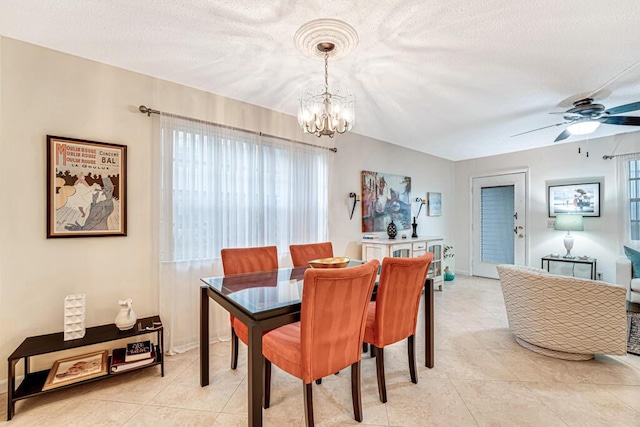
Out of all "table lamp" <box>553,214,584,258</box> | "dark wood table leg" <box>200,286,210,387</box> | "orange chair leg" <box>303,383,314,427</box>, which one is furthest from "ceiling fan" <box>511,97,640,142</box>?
A: "dark wood table leg" <box>200,286,210,387</box>

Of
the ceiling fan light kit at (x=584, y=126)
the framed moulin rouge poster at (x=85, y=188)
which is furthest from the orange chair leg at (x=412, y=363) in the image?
the ceiling fan light kit at (x=584, y=126)

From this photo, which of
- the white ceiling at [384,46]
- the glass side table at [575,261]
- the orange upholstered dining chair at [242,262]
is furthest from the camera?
the glass side table at [575,261]

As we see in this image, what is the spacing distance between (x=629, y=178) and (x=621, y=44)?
10.6 feet

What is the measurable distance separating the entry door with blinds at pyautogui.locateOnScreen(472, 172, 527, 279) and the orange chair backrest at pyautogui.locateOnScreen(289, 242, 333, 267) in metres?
4.10

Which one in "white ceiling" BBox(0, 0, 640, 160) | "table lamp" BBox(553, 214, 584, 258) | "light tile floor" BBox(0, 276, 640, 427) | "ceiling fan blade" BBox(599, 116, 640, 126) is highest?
"white ceiling" BBox(0, 0, 640, 160)

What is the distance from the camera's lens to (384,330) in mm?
1895

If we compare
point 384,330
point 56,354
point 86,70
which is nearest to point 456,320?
point 384,330

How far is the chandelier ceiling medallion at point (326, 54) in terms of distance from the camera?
1.79 m

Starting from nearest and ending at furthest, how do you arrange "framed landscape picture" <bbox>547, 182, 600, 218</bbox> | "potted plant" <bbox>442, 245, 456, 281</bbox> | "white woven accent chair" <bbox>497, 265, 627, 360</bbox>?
1. "white woven accent chair" <bbox>497, 265, 627, 360</bbox>
2. "framed landscape picture" <bbox>547, 182, 600, 218</bbox>
3. "potted plant" <bbox>442, 245, 456, 281</bbox>

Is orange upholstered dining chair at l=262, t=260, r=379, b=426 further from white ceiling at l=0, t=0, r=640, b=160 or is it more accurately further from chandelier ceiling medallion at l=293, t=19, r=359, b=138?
white ceiling at l=0, t=0, r=640, b=160

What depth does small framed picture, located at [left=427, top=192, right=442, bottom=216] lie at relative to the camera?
547 centimetres

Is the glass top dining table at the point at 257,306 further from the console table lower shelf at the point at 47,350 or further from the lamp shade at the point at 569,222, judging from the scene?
the lamp shade at the point at 569,222

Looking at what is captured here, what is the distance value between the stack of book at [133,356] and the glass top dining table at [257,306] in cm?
49

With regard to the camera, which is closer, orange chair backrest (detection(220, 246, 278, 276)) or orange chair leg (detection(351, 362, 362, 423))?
orange chair leg (detection(351, 362, 362, 423))
